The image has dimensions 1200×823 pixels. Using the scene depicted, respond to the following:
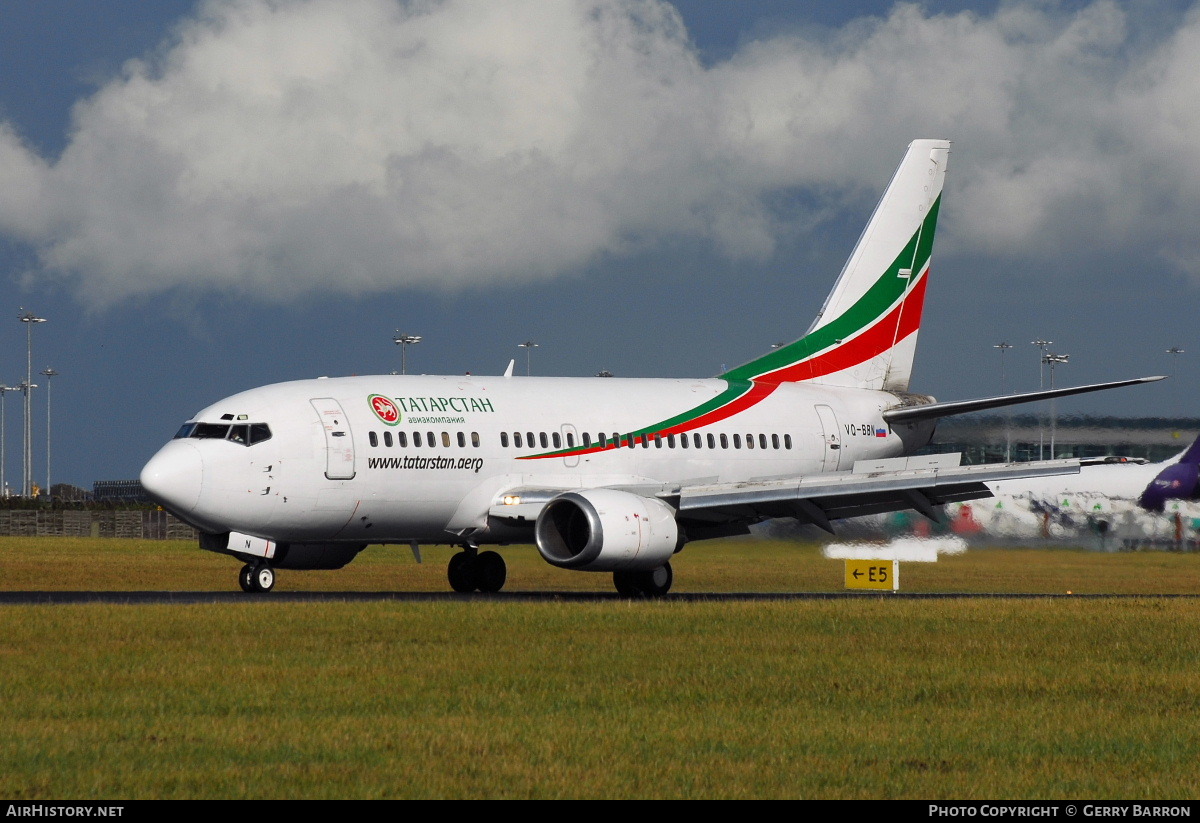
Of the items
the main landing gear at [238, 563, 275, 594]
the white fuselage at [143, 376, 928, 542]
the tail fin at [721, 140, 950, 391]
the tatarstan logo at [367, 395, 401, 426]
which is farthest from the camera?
the tail fin at [721, 140, 950, 391]

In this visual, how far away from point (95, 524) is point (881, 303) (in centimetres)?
6497

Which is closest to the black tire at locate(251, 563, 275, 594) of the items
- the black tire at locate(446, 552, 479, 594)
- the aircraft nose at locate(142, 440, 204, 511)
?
the aircraft nose at locate(142, 440, 204, 511)

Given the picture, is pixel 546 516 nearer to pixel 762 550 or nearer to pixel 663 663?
pixel 762 550

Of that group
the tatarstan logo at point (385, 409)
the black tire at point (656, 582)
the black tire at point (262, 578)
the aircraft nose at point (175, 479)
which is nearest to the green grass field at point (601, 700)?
the black tire at point (262, 578)

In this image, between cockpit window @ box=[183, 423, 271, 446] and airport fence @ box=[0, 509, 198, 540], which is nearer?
cockpit window @ box=[183, 423, 271, 446]

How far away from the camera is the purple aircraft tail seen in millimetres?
54094

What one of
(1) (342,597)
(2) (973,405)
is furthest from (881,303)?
(1) (342,597)

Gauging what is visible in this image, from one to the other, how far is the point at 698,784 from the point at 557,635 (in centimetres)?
1118

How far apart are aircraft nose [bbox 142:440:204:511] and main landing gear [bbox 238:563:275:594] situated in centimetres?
244

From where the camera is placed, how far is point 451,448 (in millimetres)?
32969

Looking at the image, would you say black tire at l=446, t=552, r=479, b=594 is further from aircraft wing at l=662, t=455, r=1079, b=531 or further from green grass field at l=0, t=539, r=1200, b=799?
green grass field at l=0, t=539, r=1200, b=799

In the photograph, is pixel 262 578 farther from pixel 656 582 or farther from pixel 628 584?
pixel 656 582

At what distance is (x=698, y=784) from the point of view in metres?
12.3

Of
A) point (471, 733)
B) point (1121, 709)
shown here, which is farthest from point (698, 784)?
point (1121, 709)
